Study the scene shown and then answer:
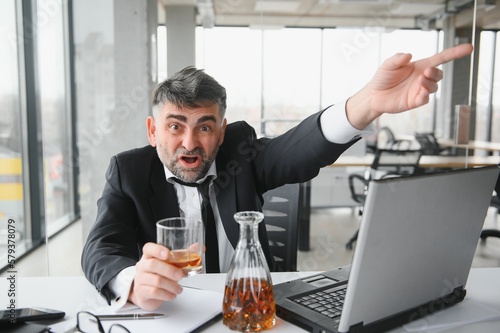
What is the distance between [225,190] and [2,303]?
735 millimetres

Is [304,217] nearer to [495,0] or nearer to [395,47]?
[395,47]

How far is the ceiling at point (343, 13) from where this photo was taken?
535 centimetres

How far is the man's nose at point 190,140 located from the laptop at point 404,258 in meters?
0.54

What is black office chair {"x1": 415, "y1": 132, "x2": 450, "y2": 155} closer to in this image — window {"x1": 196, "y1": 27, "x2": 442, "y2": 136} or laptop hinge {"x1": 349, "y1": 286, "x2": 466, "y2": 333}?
window {"x1": 196, "y1": 27, "x2": 442, "y2": 136}

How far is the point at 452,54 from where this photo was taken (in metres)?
0.98

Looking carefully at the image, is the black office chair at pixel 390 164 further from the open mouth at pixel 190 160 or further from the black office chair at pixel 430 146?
the open mouth at pixel 190 160

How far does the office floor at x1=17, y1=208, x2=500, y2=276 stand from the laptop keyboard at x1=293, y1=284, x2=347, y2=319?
9.18ft

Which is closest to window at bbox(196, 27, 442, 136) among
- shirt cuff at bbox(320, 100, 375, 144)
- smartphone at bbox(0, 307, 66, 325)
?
shirt cuff at bbox(320, 100, 375, 144)

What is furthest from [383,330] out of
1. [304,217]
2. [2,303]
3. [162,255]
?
[304,217]

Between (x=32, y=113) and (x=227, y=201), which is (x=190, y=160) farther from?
(x=32, y=113)

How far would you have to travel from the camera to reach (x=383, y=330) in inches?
35.9

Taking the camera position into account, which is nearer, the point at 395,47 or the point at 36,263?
the point at 36,263

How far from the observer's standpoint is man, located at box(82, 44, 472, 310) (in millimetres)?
1269

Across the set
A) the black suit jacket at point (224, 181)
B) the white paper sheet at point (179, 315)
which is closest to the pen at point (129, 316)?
the white paper sheet at point (179, 315)
